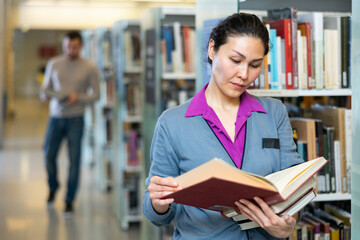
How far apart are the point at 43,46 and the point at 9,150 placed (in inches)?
596

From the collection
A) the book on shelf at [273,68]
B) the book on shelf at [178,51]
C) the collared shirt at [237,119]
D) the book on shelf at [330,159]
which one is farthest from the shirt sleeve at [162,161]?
the book on shelf at [178,51]

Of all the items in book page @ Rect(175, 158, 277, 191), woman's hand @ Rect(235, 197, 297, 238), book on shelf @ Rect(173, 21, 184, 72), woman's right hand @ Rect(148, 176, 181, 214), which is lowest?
woman's hand @ Rect(235, 197, 297, 238)

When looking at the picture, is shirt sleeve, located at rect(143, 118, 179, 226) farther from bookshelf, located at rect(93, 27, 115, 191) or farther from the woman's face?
bookshelf, located at rect(93, 27, 115, 191)

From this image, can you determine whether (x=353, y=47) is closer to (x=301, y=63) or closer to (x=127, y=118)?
(x=301, y=63)

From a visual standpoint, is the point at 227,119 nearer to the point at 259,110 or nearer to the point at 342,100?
the point at 259,110

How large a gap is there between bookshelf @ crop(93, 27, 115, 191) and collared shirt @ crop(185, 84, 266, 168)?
14.1ft

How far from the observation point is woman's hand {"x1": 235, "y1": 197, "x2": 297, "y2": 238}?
1.50m

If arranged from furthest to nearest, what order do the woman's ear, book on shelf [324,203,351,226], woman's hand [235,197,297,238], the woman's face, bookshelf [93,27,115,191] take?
1. bookshelf [93,27,115,191]
2. book on shelf [324,203,351,226]
3. the woman's ear
4. the woman's face
5. woman's hand [235,197,297,238]

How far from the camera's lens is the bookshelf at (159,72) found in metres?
3.82

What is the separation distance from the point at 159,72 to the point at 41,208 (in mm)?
2500

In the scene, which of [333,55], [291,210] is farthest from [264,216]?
[333,55]

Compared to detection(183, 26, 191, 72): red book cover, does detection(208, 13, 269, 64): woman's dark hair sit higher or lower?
lower

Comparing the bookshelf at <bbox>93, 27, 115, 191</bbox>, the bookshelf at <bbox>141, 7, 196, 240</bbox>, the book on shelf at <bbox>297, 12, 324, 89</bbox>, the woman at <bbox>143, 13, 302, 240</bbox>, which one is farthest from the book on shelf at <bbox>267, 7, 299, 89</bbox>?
the bookshelf at <bbox>93, 27, 115, 191</bbox>

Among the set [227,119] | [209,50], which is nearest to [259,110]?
[227,119]
